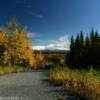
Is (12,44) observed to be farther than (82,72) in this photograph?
Yes

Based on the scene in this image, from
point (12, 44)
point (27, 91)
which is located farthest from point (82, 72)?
point (12, 44)

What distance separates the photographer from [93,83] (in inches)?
637

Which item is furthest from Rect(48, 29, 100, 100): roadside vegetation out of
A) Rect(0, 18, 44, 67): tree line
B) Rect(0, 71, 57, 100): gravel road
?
Rect(0, 18, 44, 67): tree line

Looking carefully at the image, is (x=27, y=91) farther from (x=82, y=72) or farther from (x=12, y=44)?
(x=12, y=44)

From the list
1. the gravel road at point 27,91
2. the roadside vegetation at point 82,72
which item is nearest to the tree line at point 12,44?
the roadside vegetation at point 82,72

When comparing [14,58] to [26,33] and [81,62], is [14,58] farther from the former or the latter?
[81,62]

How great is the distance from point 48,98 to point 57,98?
43 centimetres

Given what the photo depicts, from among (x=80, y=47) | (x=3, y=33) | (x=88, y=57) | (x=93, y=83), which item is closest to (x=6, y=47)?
(x=3, y=33)

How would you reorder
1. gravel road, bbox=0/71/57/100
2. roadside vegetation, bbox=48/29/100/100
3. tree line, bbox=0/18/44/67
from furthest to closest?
1. tree line, bbox=0/18/44/67
2. roadside vegetation, bbox=48/29/100/100
3. gravel road, bbox=0/71/57/100

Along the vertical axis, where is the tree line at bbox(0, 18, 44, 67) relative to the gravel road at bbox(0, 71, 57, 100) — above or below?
above

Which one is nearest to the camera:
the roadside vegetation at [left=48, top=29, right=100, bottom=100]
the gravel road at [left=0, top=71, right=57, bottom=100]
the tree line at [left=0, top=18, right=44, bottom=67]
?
the gravel road at [left=0, top=71, right=57, bottom=100]

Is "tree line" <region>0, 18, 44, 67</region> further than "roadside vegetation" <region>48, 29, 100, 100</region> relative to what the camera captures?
Yes

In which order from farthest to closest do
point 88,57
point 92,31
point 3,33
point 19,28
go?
point 92,31 → point 88,57 → point 19,28 → point 3,33

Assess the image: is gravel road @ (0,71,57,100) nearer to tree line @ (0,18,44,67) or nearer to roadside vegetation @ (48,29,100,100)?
roadside vegetation @ (48,29,100,100)
